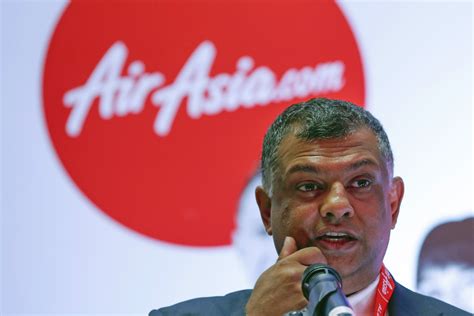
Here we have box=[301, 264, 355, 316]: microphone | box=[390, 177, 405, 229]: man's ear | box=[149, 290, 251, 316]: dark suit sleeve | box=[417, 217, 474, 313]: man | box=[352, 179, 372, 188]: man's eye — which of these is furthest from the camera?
box=[417, 217, 474, 313]: man

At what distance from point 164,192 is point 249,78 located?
67 cm

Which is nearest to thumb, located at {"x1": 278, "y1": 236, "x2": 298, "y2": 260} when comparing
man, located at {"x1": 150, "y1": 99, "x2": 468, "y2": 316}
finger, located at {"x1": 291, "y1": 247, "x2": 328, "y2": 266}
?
man, located at {"x1": 150, "y1": 99, "x2": 468, "y2": 316}

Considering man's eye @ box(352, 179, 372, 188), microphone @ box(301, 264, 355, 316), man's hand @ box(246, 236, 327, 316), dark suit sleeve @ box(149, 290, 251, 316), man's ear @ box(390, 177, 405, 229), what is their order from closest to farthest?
microphone @ box(301, 264, 355, 316) → man's hand @ box(246, 236, 327, 316) → man's eye @ box(352, 179, 372, 188) → man's ear @ box(390, 177, 405, 229) → dark suit sleeve @ box(149, 290, 251, 316)

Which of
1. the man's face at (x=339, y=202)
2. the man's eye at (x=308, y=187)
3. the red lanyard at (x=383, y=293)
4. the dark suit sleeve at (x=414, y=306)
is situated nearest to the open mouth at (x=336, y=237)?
the man's face at (x=339, y=202)

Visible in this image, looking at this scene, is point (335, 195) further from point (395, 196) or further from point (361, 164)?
point (395, 196)

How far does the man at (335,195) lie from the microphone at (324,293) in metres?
0.35

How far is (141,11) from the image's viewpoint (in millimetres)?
3520

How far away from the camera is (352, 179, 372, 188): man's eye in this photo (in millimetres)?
2027

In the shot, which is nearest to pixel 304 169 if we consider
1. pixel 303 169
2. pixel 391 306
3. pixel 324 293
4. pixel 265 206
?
pixel 303 169

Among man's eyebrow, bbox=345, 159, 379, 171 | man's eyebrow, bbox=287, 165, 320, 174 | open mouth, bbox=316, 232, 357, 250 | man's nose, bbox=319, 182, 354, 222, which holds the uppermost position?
man's eyebrow, bbox=345, 159, 379, 171

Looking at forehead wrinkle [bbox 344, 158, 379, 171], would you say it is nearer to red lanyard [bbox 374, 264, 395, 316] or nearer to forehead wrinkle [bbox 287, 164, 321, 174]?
forehead wrinkle [bbox 287, 164, 321, 174]

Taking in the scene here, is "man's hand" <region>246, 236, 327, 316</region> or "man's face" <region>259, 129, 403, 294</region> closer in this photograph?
"man's hand" <region>246, 236, 327, 316</region>

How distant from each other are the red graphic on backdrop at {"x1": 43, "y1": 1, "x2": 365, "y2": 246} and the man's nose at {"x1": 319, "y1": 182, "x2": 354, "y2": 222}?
1411mm

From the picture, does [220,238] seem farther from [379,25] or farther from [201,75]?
[379,25]
